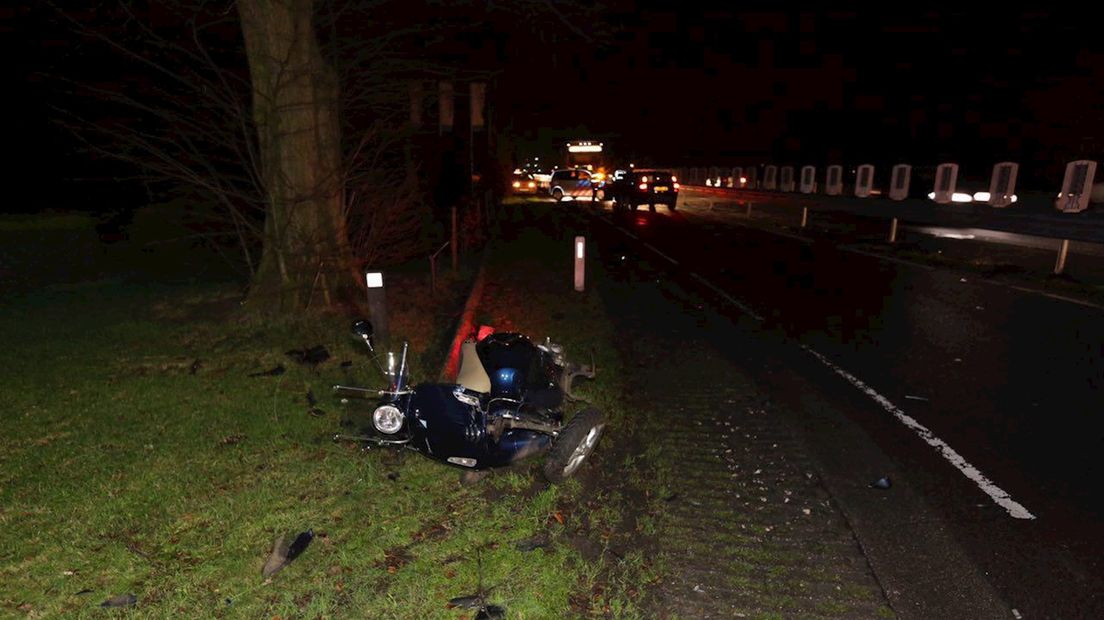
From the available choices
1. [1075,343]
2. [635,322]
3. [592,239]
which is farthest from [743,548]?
[592,239]

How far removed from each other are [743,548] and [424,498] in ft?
6.72

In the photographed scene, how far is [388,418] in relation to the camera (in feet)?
14.4

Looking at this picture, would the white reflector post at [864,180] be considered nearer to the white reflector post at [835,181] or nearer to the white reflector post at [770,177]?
the white reflector post at [835,181]

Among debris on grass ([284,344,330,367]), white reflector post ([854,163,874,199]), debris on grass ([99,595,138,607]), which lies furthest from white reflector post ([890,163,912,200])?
debris on grass ([99,595,138,607])

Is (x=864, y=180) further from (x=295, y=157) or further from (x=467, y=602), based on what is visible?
(x=467, y=602)

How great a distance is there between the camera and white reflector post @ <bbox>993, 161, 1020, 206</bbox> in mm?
17188

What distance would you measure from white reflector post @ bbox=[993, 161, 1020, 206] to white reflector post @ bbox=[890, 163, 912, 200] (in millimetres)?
4742

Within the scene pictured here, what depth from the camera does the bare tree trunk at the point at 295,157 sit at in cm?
866

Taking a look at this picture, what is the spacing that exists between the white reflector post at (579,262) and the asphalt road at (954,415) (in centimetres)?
223

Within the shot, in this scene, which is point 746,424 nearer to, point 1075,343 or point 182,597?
point 182,597

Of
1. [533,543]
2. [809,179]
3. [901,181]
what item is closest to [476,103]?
[533,543]

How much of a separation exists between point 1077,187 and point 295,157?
15974mm

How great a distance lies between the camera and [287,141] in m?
8.91

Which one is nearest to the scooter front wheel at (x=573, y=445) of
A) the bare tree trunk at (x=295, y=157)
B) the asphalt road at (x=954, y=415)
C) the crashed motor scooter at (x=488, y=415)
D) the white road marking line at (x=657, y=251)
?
the crashed motor scooter at (x=488, y=415)
